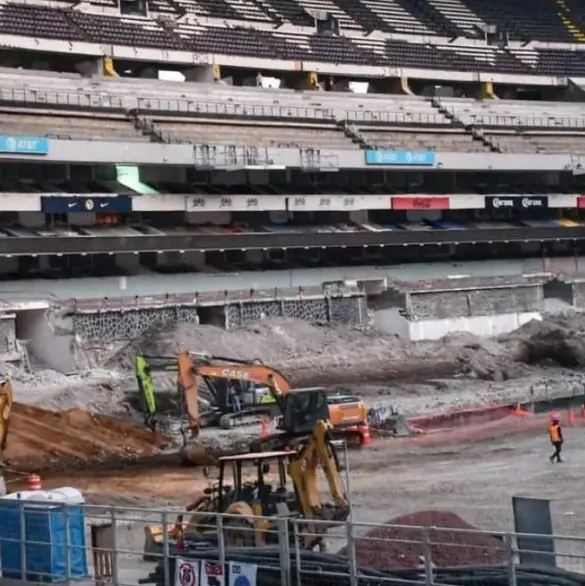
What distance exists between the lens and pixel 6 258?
165 ft

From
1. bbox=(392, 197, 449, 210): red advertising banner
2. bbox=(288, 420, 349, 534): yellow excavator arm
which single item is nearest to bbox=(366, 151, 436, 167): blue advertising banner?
bbox=(392, 197, 449, 210): red advertising banner

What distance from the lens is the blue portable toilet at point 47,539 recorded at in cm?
1572

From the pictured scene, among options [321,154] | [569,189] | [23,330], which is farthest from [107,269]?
[569,189]

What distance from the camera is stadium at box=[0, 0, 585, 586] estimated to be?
1400 inches

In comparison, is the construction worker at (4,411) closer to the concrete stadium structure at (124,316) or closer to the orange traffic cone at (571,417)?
→ the concrete stadium structure at (124,316)

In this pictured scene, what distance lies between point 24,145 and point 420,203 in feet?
67.5

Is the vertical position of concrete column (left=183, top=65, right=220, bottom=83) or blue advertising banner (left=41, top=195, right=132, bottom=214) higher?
concrete column (left=183, top=65, right=220, bottom=83)

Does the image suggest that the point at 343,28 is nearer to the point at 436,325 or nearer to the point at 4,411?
the point at 436,325

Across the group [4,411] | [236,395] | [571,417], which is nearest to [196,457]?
[4,411]

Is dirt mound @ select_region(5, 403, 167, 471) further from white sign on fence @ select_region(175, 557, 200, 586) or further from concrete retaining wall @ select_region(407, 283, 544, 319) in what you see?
concrete retaining wall @ select_region(407, 283, 544, 319)

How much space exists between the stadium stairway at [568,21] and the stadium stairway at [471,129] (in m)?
17.2

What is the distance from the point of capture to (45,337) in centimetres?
4522

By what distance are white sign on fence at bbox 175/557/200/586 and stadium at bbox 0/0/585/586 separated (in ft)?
37.0

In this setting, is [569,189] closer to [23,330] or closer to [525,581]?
[23,330]
